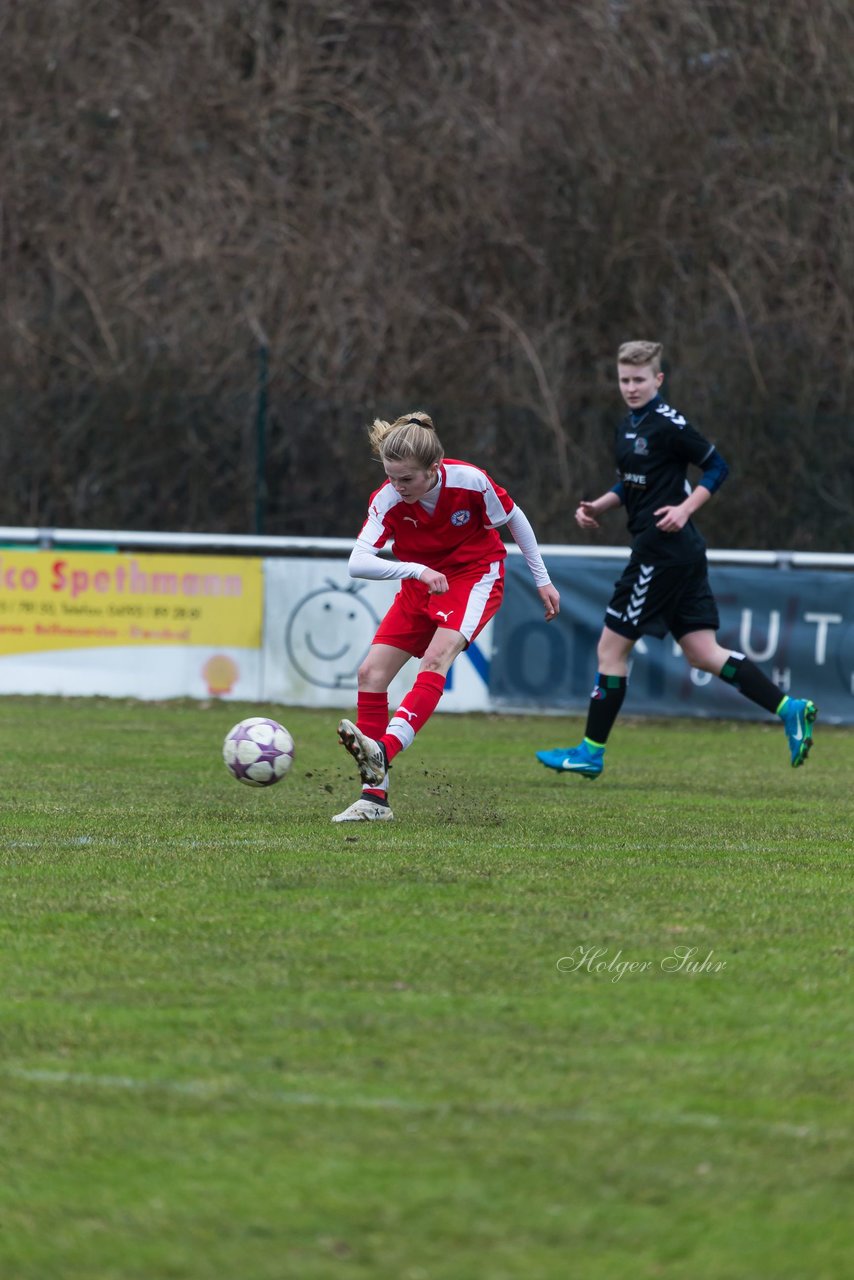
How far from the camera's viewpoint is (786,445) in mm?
14750

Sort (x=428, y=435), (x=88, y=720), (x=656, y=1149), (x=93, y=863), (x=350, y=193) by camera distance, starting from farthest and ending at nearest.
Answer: (x=350, y=193), (x=88, y=720), (x=428, y=435), (x=93, y=863), (x=656, y=1149)

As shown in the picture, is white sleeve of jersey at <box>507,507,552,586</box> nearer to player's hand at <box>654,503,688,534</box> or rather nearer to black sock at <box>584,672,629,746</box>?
player's hand at <box>654,503,688,534</box>

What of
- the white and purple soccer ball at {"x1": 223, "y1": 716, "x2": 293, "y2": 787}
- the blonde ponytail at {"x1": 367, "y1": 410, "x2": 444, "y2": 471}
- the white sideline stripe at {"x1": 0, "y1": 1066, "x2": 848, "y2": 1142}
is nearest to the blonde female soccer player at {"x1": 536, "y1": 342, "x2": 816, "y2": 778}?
the white and purple soccer ball at {"x1": 223, "y1": 716, "x2": 293, "y2": 787}

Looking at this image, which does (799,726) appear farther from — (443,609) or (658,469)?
(443,609)

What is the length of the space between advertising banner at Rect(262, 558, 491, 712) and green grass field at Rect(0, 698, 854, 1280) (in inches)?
226

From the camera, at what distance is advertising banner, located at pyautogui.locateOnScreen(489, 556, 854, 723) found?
1254 cm

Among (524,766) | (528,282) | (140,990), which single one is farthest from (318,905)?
(528,282)

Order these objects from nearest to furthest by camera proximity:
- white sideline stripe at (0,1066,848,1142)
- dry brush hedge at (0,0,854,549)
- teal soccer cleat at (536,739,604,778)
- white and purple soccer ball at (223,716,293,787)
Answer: white sideline stripe at (0,1066,848,1142) → white and purple soccer ball at (223,716,293,787) → teal soccer cleat at (536,739,604,778) → dry brush hedge at (0,0,854,549)

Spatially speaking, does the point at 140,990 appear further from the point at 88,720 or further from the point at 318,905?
the point at 88,720

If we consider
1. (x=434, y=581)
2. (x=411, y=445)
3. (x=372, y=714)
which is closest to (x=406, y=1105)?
(x=434, y=581)

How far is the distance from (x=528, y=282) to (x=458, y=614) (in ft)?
42.9

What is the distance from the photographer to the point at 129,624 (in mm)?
13688

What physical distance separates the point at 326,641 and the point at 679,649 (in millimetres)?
2568

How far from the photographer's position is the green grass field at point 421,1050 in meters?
2.92
